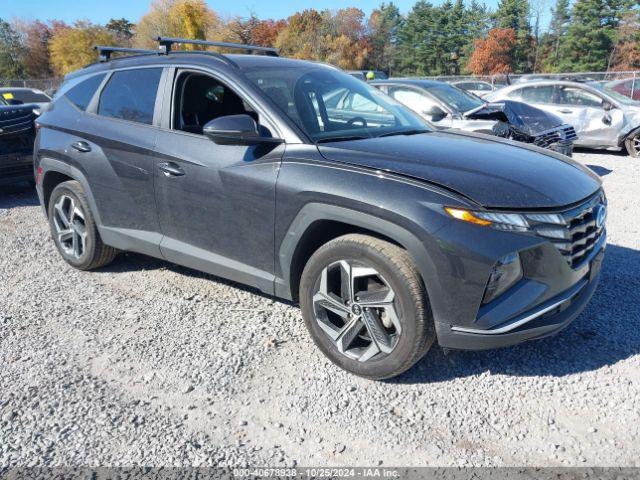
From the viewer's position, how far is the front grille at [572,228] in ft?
8.43

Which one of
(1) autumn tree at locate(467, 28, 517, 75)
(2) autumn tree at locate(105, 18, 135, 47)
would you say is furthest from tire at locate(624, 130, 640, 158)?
(2) autumn tree at locate(105, 18, 135, 47)

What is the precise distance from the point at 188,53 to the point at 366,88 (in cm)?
141

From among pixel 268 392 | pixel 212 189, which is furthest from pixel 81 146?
pixel 268 392

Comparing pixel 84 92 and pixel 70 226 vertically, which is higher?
pixel 84 92

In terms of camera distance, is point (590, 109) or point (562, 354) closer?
point (562, 354)

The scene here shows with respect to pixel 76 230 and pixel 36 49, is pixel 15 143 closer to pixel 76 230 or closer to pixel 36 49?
pixel 76 230

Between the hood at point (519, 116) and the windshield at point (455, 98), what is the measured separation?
1.39 ft

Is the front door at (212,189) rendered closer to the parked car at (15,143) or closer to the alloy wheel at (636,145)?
the parked car at (15,143)

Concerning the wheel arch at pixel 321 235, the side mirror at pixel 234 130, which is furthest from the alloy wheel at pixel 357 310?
the side mirror at pixel 234 130

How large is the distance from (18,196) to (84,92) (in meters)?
4.44

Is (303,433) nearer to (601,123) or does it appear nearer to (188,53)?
(188,53)

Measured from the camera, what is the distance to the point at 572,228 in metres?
2.69

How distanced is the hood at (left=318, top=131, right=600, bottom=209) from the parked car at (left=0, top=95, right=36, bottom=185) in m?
5.82

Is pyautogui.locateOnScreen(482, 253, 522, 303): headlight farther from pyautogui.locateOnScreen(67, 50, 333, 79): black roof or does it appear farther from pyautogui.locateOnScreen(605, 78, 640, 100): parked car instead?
pyautogui.locateOnScreen(605, 78, 640, 100): parked car
